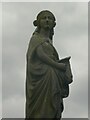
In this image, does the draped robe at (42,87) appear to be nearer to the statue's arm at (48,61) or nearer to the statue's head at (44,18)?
the statue's arm at (48,61)

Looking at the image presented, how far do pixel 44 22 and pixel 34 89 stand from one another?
2429 mm

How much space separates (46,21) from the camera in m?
15.7

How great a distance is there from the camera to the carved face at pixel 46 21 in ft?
51.6

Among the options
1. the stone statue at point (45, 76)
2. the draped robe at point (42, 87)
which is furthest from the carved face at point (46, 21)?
the draped robe at point (42, 87)

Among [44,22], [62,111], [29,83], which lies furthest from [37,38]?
[62,111]

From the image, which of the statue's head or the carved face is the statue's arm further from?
the statue's head

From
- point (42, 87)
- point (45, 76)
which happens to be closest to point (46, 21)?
point (45, 76)

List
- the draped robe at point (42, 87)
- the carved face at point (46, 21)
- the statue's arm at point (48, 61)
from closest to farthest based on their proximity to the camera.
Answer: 1. the draped robe at point (42, 87)
2. the statue's arm at point (48, 61)
3. the carved face at point (46, 21)

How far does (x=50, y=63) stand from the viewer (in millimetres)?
15125

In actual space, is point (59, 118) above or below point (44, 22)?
below

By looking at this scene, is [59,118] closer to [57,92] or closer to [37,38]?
[57,92]

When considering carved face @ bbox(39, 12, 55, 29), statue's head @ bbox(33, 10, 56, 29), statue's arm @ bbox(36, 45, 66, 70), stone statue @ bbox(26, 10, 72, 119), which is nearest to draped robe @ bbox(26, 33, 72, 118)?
stone statue @ bbox(26, 10, 72, 119)

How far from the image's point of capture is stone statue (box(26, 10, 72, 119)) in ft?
48.1

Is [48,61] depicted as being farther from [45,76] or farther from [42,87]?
[42,87]
